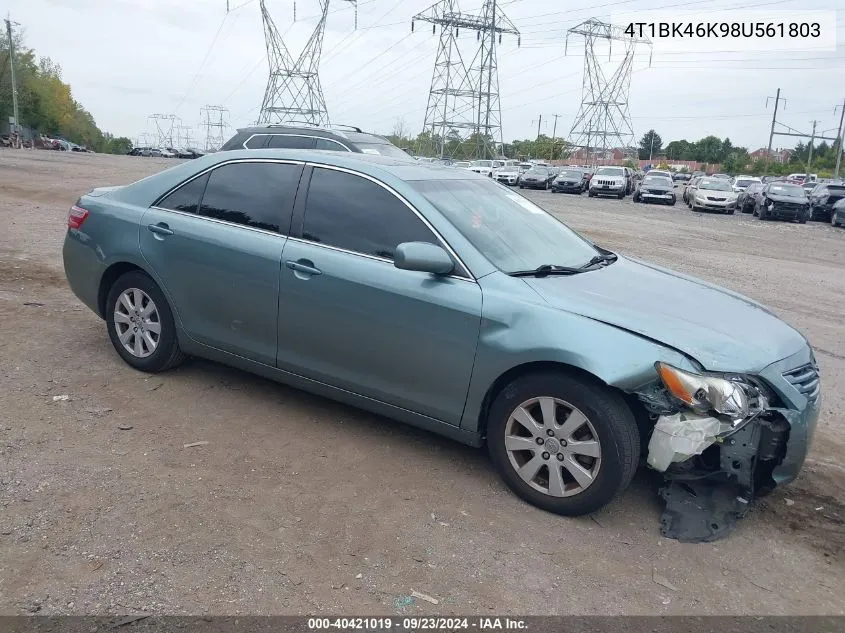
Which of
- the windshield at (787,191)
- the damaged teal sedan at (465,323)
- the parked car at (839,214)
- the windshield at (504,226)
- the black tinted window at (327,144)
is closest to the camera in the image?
the damaged teal sedan at (465,323)

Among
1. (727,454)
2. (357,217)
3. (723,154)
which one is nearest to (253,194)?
(357,217)

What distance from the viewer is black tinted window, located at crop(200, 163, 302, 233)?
14.7ft

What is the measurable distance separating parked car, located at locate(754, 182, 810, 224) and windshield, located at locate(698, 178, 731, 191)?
1714 mm

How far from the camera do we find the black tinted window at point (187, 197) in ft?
15.9

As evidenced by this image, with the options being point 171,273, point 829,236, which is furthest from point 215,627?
point 829,236

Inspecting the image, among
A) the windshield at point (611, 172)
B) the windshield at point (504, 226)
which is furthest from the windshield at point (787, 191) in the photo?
the windshield at point (504, 226)

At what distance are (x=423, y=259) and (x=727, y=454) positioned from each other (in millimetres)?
1767

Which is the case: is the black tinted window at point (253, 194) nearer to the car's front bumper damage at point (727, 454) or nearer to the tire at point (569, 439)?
the tire at point (569, 439)

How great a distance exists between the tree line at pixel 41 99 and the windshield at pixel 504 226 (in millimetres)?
85988

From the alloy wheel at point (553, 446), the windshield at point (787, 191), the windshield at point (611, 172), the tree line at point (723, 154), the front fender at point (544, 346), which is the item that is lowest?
the alloy wheel at point (553, 446)

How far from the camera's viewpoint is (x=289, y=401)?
4812 millimetres

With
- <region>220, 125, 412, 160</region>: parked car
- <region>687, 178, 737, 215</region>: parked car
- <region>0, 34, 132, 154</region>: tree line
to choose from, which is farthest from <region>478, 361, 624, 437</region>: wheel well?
<region>0, 34, 132, 154</region>: tree line

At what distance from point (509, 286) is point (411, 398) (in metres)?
0.82

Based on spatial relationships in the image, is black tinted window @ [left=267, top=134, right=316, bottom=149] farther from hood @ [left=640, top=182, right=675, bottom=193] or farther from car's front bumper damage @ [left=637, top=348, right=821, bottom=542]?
hood @ [left=640, top=182, right=675, bottom=193]
